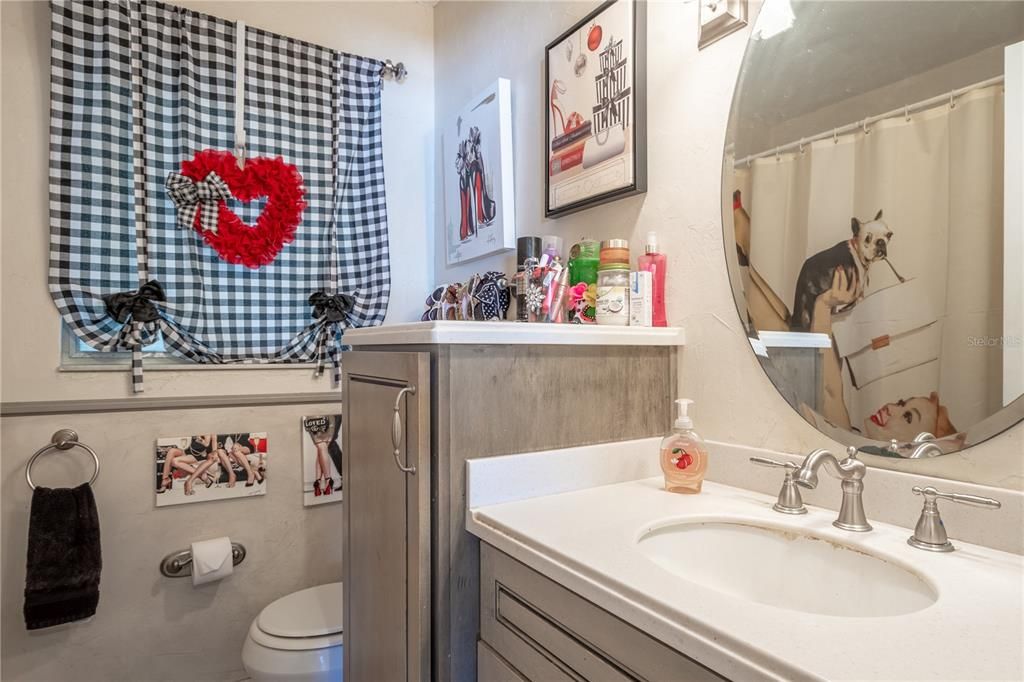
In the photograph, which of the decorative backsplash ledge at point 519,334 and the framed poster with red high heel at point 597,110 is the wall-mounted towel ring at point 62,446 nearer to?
the decorative backsplash ledge at point 519,334

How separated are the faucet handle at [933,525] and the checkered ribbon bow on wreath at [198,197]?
193cm

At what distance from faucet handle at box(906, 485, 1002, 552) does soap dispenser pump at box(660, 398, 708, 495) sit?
1.05 ft

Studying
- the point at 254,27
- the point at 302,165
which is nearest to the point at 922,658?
the point at 302,165

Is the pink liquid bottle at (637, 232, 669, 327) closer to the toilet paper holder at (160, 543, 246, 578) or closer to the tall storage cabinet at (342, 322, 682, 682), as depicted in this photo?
the tall storage cabinet at (342, 322, 682, 682)

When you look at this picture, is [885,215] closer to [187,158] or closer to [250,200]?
[250,200]

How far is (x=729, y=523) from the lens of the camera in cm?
84

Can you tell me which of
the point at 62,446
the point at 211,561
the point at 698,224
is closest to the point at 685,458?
the point at 698,224

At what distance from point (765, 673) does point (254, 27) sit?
7.42 feet

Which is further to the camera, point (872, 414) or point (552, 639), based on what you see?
point (872, 414)

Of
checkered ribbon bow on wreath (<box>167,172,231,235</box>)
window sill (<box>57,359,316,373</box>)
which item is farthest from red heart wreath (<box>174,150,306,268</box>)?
window sill (<box>57,359,316,373</box>)

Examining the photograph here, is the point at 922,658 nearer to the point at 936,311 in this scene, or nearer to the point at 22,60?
the point at 936,311

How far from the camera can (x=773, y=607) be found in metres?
0.54

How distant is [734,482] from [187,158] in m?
1.84

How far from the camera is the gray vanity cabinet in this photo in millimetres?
580
